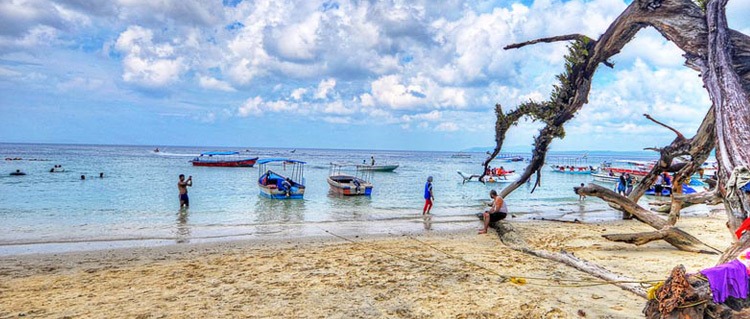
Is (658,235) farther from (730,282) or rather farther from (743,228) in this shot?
(730,282)

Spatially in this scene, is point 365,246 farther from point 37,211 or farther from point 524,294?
point 37,211

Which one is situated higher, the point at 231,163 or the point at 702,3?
the point at 702,3

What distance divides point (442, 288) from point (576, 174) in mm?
63928

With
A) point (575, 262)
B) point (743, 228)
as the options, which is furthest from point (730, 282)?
point (575, 262)

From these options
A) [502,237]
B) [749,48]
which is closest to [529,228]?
[502,237]

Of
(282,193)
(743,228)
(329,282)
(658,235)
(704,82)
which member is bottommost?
(282,193)

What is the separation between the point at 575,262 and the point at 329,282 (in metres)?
4.74

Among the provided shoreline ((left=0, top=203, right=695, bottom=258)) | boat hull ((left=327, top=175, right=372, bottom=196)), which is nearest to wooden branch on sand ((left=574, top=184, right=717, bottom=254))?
shoreline ((left=0, top=203, right=695, bottom=258))

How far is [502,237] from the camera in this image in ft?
43.3

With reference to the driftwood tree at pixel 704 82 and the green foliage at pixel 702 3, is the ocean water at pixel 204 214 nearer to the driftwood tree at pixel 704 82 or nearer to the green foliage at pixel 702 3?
the driftwood tree at pixel 704 82

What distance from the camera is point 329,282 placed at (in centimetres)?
744

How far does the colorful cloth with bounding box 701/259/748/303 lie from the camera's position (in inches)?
129

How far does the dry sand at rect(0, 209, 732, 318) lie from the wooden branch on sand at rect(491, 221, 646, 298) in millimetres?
155

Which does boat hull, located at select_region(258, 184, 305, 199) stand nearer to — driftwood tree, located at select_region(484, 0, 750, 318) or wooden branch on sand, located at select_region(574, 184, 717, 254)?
wooden branch on sand, located at select_region(574, 184, 717, 254)
